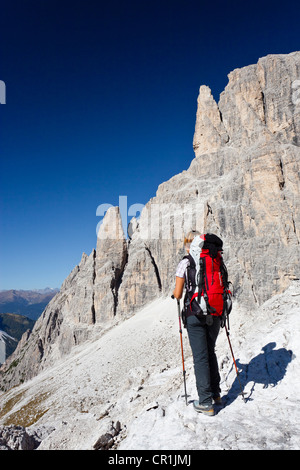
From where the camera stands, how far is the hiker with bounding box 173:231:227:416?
5.10 metres

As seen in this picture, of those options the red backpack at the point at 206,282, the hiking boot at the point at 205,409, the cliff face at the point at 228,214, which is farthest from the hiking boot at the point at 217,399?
the cliff face at the point at 228,214

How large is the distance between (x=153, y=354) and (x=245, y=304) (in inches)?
567

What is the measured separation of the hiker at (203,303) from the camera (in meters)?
5.10

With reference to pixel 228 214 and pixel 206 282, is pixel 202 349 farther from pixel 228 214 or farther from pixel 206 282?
pixel 228 214

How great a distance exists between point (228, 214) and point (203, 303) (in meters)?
39.3

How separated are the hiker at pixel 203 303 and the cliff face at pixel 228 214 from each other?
31.4 metres

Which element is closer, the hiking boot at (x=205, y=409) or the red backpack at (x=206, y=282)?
the hiking boot at (x=205, y=409)

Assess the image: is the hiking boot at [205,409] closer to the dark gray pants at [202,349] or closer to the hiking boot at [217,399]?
the dark gray pants at [202,349]

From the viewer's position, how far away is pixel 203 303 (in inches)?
201

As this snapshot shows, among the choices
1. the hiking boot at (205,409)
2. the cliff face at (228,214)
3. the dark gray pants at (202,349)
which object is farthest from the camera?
the cliff face at (228,214)

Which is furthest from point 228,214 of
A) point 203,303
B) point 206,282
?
point 203,303

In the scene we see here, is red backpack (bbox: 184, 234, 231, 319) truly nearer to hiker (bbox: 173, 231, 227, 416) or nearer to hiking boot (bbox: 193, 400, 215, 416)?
hiker (bbox: 173, 231, 227, 416)
